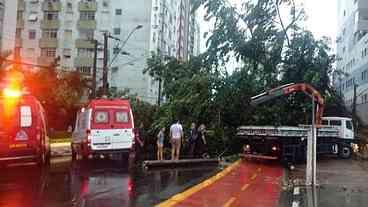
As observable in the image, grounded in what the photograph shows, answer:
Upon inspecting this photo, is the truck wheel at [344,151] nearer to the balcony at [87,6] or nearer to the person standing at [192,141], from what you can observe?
the person standing at [192,141]

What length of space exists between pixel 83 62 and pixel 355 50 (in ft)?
133

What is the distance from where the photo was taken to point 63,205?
9.85 m

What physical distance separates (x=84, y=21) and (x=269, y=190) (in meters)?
59.1

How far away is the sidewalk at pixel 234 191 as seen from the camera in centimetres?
1077

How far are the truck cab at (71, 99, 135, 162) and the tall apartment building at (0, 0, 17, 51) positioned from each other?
2742 cm

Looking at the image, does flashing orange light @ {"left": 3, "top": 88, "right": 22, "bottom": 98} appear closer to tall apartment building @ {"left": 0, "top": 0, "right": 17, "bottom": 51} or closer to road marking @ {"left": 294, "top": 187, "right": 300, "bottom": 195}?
road marking @ {"left": 294, "top": 187, "right": 300, "bottom": 195}

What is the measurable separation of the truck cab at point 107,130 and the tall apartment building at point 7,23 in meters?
27.4

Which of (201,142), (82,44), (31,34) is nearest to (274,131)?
(201,142)

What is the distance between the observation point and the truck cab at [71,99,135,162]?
1914 cm

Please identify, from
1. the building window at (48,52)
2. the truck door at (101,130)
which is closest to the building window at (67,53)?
the building window at (48,52)

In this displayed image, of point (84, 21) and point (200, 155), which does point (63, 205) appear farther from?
→ point (84, 21)

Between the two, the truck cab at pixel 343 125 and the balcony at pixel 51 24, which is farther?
the balcony at pixel 51 24

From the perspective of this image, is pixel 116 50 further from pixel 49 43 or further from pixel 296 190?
pixel 296 190

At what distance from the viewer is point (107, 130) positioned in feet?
63.6
